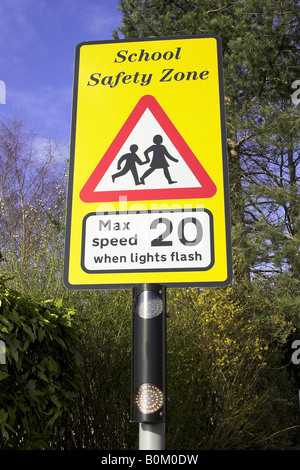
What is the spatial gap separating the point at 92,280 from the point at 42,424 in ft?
6.88

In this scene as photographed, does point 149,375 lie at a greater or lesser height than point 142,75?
lesser

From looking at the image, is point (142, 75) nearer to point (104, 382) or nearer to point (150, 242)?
point (150, 242)

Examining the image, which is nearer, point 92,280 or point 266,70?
point 92,280

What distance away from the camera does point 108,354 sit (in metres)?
4.85

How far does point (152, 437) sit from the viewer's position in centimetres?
136

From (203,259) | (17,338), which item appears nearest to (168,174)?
(203,259)

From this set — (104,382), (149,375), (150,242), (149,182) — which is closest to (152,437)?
(149,375)

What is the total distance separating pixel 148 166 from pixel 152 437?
84 cm

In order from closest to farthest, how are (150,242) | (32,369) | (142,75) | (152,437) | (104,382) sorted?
(152,437) < (150,242) < (142,75) < (32,369) < (104,382)

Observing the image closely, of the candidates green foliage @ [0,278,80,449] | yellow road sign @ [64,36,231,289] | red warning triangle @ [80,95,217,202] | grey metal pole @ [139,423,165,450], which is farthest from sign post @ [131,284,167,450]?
green foliage @ [0,278,80,449]

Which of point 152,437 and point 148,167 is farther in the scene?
point 148,167

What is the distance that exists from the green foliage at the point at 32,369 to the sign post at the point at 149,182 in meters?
1.58

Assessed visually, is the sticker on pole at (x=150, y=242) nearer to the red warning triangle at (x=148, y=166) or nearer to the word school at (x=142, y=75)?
the red warning triangle at (x=148, y=166)
